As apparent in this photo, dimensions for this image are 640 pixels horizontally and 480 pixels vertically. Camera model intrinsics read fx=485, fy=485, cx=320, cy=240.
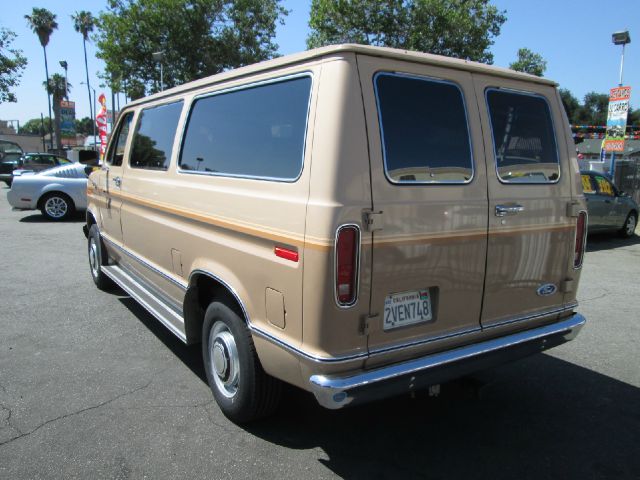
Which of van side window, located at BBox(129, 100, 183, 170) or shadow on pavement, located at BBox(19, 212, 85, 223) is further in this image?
shadow on pavement, located at BBox(19, 212, 85, 223)

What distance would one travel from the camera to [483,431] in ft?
10.6

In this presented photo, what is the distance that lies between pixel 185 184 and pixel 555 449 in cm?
306

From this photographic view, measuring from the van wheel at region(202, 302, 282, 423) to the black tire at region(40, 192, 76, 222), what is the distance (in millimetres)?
11130

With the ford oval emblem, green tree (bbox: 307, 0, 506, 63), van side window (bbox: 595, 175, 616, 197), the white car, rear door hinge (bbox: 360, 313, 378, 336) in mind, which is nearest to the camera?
rear door hinge (bbox: 360, 313, 378, 336)

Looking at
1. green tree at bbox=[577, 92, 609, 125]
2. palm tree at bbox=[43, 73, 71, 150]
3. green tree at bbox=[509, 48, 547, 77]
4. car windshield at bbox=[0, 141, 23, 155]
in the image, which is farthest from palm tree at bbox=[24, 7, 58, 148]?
green tree at bbox=[577, 92, 609, 125]

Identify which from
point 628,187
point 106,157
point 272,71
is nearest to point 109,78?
point 106,157

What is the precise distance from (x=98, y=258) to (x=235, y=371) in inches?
151

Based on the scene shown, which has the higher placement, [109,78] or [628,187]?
[109,78]

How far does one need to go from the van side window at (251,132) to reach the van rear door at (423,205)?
1.40 feet

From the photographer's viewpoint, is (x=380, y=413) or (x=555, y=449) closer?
(x=555, y=449)

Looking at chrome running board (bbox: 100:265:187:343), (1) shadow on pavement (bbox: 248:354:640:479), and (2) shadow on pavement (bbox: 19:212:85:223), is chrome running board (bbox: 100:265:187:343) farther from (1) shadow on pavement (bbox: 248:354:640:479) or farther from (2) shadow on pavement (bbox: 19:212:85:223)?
(2) shadow on pavement (bbox: 19:212:85:223)

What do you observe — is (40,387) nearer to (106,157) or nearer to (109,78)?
(106,157)

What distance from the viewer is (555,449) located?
118 inches

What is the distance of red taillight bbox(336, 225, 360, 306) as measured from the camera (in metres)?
2.37
